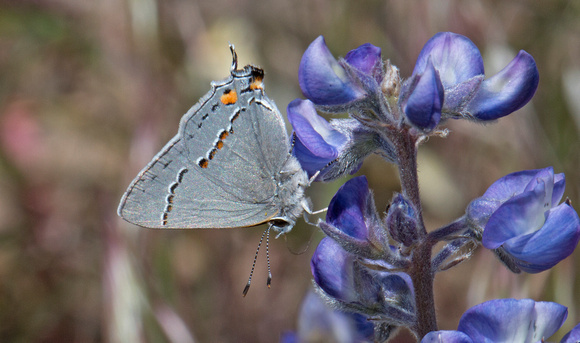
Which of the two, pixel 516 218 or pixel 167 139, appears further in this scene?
pixel 167 139

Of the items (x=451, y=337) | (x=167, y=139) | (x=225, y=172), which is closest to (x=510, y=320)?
(x=451, y=337)

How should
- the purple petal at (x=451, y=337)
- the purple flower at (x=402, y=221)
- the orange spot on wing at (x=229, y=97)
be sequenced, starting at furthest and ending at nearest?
the orange spot on wing at (x=229, y=97), the purple flower at (x=402, y=221), the purple petal at (x=451, y=337)

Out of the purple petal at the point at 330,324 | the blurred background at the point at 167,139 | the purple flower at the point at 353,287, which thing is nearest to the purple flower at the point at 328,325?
the purple petal at the point at 330,324

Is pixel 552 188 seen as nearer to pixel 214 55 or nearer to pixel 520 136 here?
pixel 520 136

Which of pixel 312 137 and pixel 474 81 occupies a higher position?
pixel 474 81

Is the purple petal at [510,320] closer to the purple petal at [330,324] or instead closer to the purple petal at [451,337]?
the purple petal at [451,337]

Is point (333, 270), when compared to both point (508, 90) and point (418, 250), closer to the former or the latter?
point (418, 250)
